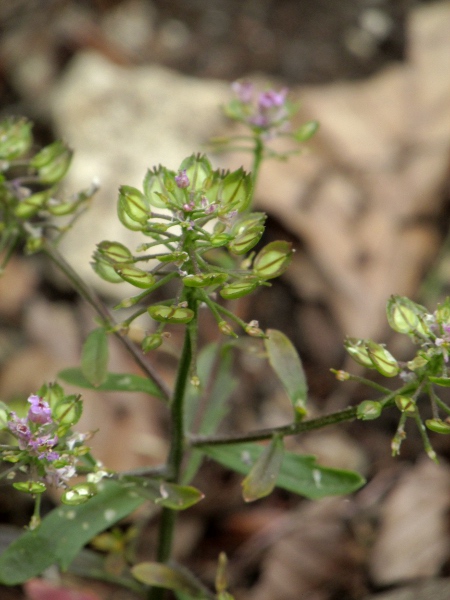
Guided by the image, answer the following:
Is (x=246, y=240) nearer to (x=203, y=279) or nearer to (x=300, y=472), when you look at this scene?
(x=203, y=279)

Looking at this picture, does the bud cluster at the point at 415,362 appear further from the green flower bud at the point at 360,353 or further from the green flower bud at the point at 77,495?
the green flower bud at the point at 77,495

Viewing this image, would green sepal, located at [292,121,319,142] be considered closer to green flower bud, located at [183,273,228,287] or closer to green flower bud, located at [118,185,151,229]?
green flower bud, located at [118,185,151,229]

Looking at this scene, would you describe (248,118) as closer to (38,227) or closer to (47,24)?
(38,227)

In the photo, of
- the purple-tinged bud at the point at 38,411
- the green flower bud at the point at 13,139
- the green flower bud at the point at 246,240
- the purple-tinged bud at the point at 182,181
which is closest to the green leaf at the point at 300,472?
the purple-tinged bud at the point at 38,411

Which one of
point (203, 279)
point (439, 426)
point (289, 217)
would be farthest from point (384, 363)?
point (289, 217)

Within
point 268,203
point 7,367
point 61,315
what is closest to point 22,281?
point 61,315

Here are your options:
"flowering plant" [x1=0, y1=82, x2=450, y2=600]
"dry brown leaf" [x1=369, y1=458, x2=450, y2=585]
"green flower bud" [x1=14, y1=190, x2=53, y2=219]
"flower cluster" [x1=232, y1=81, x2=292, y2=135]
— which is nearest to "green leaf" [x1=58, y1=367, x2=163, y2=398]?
"flowering plant" [x1=0, y1=82, x2=450, y2=600]
